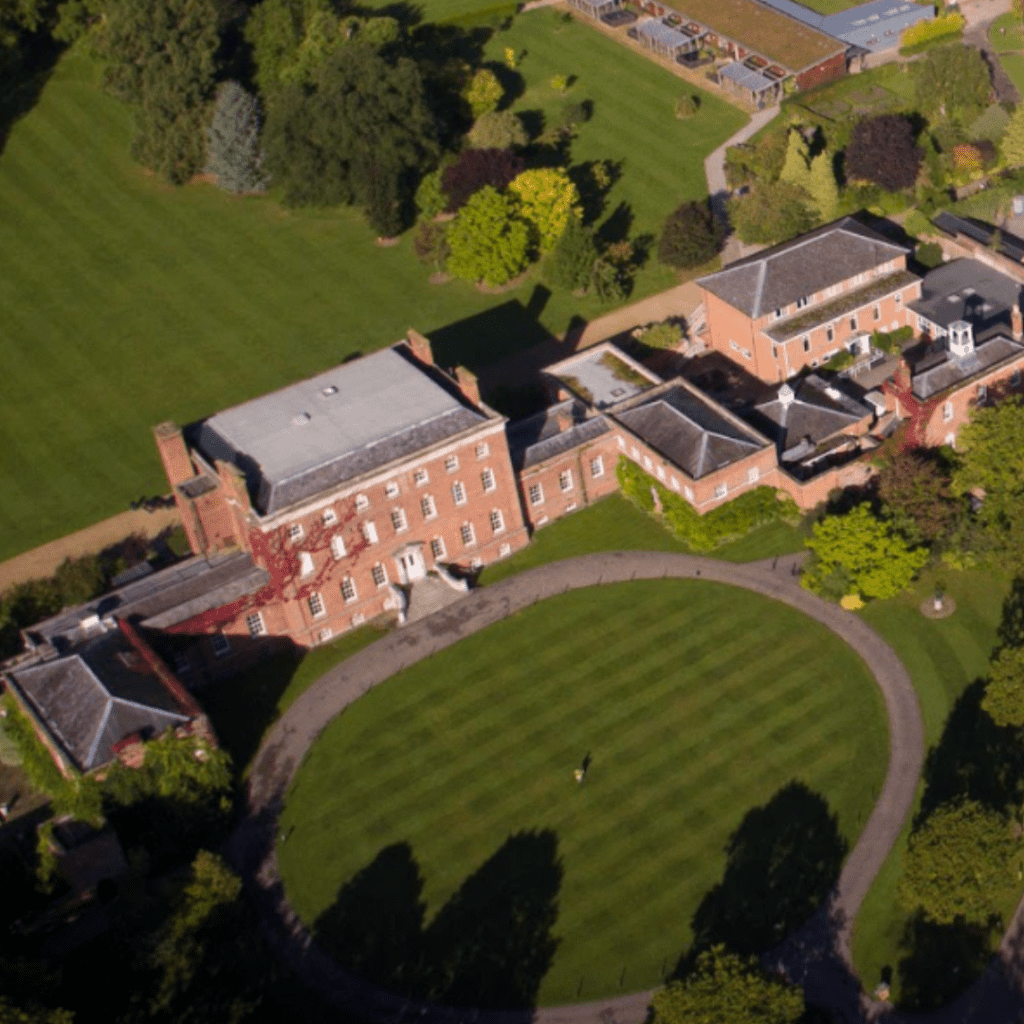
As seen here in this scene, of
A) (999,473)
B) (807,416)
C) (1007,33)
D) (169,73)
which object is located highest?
(169,73)

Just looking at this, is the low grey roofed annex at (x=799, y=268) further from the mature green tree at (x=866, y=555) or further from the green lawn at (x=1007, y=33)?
the green lawn at (x=1007, y=33)

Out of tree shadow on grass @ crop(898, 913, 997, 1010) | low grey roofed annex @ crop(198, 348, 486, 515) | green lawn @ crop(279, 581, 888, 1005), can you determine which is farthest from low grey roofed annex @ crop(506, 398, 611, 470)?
tree shadow on grass @ crop(898, 913, 997, 1010)

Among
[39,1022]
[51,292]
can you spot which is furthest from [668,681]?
[51,292]

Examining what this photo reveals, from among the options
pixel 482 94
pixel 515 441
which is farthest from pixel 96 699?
pixel 482 94

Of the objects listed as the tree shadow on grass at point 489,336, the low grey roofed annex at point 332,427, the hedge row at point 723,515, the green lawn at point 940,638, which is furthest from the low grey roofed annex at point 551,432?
the green lawn at point 940,638

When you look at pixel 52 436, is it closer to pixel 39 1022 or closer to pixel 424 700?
pixel 424 700

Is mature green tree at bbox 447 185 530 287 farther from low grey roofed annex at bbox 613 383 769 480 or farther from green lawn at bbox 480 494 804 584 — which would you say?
green lawn at bbox 480 494 804 584

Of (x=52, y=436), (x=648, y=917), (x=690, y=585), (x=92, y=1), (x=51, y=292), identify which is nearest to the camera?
(x=648, y=917)

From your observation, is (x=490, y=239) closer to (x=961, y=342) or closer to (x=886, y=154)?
(x=886, y=154)
